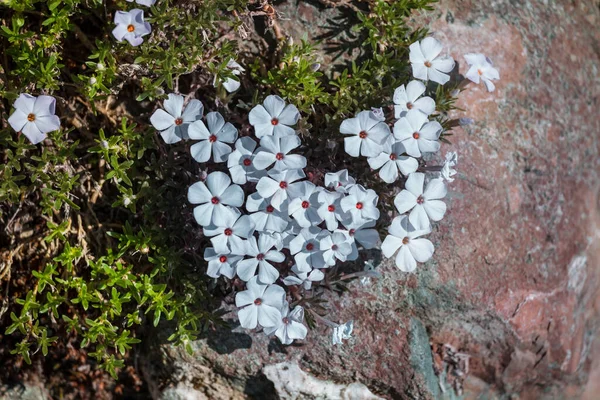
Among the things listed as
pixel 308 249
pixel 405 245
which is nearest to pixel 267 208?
pixel 308 249

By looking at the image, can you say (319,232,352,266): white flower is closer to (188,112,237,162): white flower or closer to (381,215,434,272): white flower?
(381,215,434,272): white flower

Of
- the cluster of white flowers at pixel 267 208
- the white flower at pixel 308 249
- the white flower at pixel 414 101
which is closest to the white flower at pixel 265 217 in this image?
the cluster of white flowers at pixel 267 208

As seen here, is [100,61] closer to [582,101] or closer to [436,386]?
[436,386]

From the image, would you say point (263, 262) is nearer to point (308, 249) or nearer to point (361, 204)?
point (308, 249)

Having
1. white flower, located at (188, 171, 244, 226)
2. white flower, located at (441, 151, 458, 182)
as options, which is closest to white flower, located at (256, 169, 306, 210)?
white flower, located at (188, 171, 244, 226)

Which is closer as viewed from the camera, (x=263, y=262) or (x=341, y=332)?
(x=263, y=262)

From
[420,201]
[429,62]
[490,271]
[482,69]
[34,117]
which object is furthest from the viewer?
[490,271]
